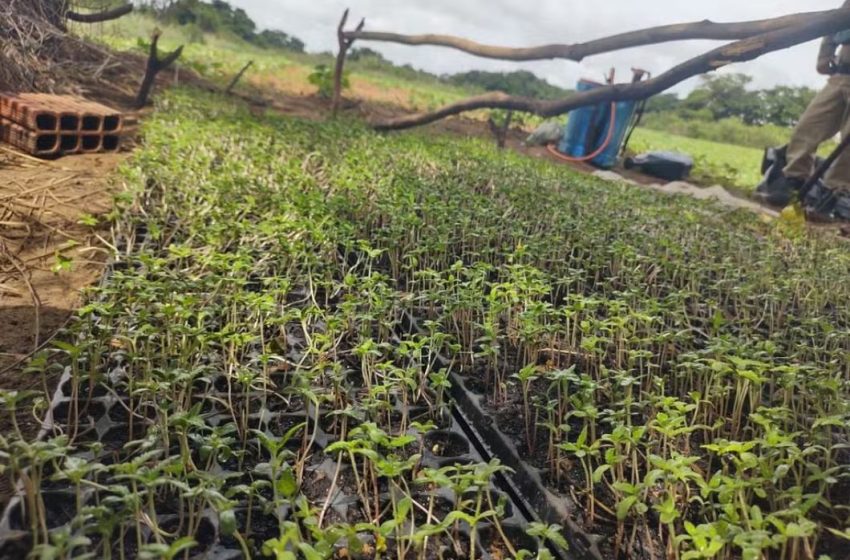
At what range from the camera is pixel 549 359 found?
8.08 feet

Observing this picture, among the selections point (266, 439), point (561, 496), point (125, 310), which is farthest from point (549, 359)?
point (125, 310)

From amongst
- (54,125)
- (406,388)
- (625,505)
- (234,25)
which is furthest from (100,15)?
(234,25)

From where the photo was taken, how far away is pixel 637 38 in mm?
5387

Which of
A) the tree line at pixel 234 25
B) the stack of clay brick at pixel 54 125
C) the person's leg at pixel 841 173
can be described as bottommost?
the stack of clay brick at pixel 54 125

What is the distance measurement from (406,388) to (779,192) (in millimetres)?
7727

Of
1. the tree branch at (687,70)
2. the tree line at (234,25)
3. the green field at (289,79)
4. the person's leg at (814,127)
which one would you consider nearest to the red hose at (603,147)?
the green field at (289,79)

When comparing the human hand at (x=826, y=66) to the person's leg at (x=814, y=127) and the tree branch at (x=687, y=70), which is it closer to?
the person's leg at (x=814, y=127)

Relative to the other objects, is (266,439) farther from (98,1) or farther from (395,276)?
(98,1)

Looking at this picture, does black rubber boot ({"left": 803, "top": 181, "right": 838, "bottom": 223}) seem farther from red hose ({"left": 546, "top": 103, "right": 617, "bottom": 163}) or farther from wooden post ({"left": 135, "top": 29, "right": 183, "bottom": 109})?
wooden post ({"left": 135, "top": 29, "right": 183, "bottom": 109})

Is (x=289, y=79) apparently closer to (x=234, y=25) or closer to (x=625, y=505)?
(x=234, y=25)

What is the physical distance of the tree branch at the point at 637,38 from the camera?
4551 millimetres

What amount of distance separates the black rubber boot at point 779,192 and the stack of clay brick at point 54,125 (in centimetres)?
766

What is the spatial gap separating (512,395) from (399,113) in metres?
12.9

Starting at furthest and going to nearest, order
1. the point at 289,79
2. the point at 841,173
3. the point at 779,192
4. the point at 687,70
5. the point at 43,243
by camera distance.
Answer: the point at 289,79
the point at 779,192
the point at 841,173
the point at 687,70
the point at 43,243
